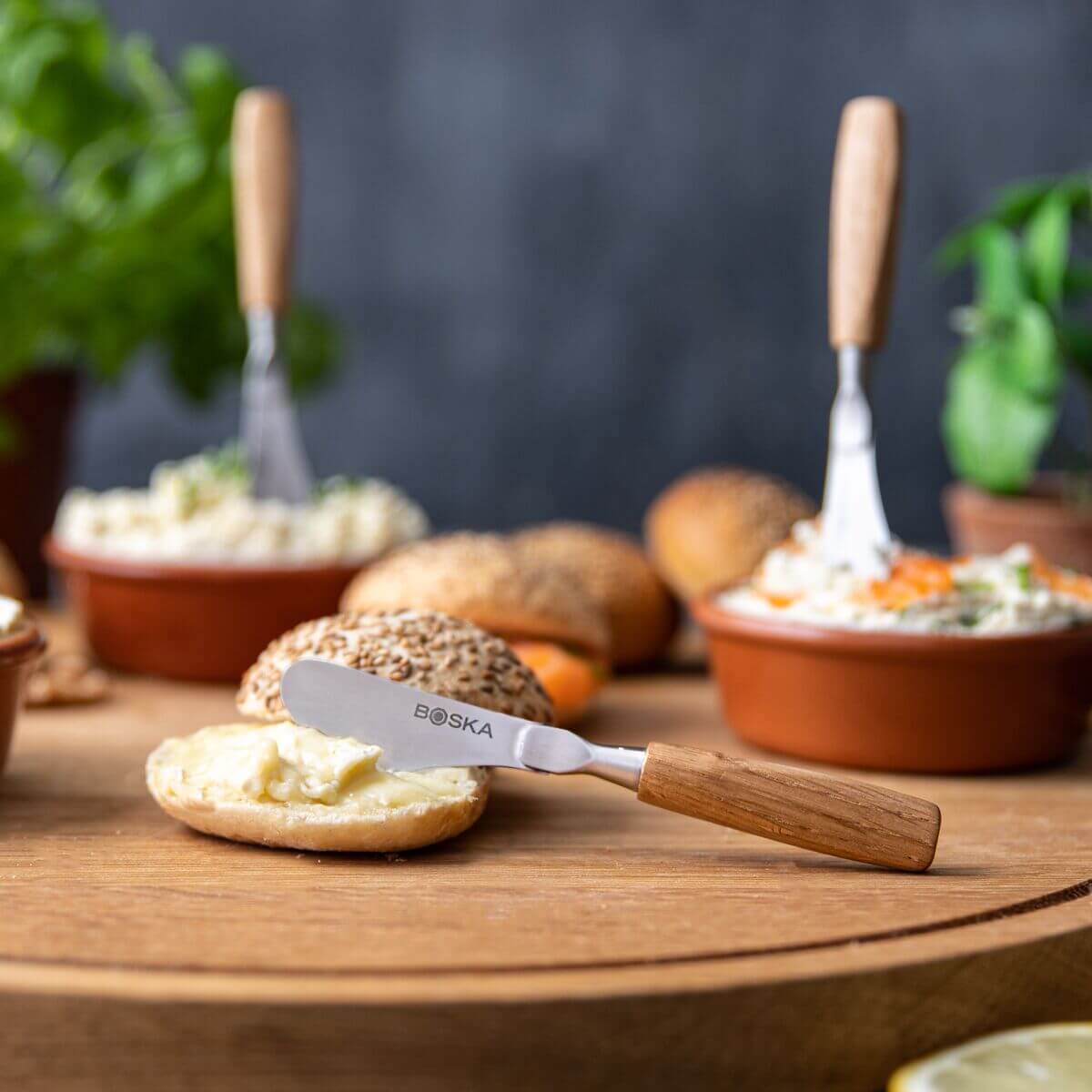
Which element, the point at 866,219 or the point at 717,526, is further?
the point at 717,526

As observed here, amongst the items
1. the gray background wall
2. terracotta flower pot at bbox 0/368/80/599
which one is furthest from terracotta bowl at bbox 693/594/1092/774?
the gray background wall

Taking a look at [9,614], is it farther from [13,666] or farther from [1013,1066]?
[1013,1066]

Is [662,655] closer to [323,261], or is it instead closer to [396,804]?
[396,804]

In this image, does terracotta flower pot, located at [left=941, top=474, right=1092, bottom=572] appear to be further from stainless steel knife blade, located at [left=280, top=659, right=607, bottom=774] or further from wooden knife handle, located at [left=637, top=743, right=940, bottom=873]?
stainless steel knife blade, located at [left=280, top=659, right=607, bottom=774]

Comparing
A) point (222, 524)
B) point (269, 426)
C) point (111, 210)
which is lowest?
point (222, 524)

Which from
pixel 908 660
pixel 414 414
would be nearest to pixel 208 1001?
pixel 908 660

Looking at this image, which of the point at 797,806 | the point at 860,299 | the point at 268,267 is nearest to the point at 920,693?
the point at 797,806
